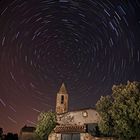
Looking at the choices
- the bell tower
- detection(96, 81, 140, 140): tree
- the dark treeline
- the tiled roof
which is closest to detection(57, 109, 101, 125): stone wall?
the tiled roof

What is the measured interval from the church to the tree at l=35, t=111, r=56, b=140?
186 centimetres

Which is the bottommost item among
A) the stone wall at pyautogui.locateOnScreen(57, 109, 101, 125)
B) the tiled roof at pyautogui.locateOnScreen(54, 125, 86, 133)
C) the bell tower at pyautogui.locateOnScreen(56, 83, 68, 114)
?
the tiled roof at pyautogui.locateOnScreen(54, 125, 86, 133)

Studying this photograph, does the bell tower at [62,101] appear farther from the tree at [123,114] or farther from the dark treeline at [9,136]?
the tree at [123,114]

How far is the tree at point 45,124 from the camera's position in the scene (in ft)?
173

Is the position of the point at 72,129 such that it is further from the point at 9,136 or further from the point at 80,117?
the point at 9,136

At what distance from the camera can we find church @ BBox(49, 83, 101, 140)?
1697 inches

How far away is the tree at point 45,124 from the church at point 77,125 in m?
1.86

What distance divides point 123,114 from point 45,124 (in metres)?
21.9

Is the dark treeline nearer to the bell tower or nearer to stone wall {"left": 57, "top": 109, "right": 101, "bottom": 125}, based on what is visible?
the bell tower

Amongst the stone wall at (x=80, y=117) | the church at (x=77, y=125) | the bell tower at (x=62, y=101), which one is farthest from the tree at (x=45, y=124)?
the bell tower at (x=62, y=101)

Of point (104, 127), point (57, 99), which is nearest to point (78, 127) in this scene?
Result: point (104, 127)

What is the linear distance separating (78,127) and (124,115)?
36.2ft

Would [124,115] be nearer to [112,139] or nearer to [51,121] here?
[112,139]

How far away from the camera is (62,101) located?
272 ft
